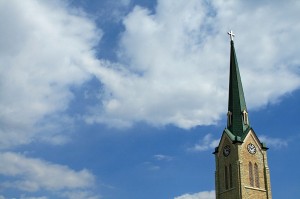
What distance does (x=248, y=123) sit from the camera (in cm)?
7950

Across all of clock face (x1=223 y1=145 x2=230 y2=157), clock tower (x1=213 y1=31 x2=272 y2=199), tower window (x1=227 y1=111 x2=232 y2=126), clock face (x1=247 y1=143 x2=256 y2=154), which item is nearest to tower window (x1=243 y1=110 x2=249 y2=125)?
clock tower (x1=213 y1=31 x2=272 y2=199)

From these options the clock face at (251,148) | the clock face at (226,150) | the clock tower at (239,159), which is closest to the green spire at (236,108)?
the clock tower at (239,159)

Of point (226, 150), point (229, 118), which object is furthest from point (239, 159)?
point (229, 118)

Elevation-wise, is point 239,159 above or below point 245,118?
below

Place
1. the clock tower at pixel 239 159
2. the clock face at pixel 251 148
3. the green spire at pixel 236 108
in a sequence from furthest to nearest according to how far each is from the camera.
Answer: the green spire at pixel 236 108
the clock face at pixel 251 148
the clock tower at pixel 239 159

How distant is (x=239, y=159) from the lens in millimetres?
73625

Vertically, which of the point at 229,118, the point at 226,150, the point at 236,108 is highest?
the point at 236,108

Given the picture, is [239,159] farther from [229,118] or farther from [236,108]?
[236,108]

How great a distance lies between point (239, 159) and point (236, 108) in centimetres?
1010

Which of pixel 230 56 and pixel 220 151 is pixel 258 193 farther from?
pixel 230 56

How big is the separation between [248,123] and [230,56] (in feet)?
43.6

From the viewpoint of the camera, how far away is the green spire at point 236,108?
77938 millimetres

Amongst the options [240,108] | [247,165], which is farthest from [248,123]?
[247,165]

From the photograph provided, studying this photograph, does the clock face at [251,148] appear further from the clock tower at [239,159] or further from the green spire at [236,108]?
the green spire at [236,108]
